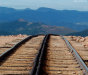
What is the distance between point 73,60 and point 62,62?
1.95ft

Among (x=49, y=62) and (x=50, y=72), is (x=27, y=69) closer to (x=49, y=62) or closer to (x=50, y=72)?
(x=50, y=72)

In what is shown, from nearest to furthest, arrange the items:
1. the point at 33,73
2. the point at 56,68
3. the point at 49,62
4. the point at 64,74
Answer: the point at 33,73 → the point at 64,74 → the point at 56,68 → the point at 49,62

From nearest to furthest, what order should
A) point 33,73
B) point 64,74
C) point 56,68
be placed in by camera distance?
point 33,73
point 64,74
point 56,68

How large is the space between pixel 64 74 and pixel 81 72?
1.87 feet

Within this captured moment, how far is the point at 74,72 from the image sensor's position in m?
6.07

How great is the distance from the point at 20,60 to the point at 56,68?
1.74 meters

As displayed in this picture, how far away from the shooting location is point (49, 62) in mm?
7410

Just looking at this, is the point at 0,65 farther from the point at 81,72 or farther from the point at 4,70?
the point at 81,72

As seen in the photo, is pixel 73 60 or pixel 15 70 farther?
pixel 73 60

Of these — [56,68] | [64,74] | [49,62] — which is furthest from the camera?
[49,62]

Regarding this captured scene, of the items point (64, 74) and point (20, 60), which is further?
point (20, 60)

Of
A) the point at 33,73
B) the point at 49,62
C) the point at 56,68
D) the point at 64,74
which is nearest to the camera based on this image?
the point at 33,73

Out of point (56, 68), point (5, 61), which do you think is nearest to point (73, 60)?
point (56, 68)

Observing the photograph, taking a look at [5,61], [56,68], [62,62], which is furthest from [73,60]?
[5,61]
